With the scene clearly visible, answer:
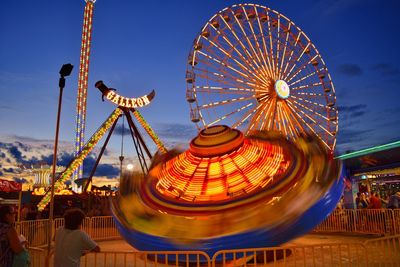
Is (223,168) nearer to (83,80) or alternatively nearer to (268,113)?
(268,113)

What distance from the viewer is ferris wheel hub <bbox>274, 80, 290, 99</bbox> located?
1897 centimetres

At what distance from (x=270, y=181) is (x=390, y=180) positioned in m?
24.4

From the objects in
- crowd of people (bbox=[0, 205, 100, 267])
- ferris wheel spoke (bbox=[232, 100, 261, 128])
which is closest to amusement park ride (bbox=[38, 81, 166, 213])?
ferris wheel spoke (bbox=[232, 100, 261, 128])

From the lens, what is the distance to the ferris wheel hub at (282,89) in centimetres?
1897

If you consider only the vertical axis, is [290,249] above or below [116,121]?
below

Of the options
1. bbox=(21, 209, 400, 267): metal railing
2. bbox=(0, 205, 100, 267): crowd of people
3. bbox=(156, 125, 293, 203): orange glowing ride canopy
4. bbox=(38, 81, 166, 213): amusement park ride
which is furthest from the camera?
bbox=(38, 81, 166, 213): amusement park ride

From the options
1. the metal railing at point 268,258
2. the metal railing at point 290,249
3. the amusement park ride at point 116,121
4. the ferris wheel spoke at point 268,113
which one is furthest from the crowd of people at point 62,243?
the amusement park ride at point 116,121

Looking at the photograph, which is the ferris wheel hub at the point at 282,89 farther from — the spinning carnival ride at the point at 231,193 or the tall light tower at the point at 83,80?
the tall light tower at the point at 83,80

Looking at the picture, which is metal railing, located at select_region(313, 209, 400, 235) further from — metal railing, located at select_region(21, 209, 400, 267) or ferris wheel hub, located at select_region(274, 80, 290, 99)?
ferris wheel hub, located at select_region(274, 80, 290, 99)

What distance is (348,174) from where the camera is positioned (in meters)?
24.8

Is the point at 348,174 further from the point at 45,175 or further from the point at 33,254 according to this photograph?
the point at 45,175

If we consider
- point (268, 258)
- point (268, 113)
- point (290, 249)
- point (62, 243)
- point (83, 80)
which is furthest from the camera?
point (83, 80)

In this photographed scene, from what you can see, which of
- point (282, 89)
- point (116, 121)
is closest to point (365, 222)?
point (282, 89)

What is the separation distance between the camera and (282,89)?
19.3 m
